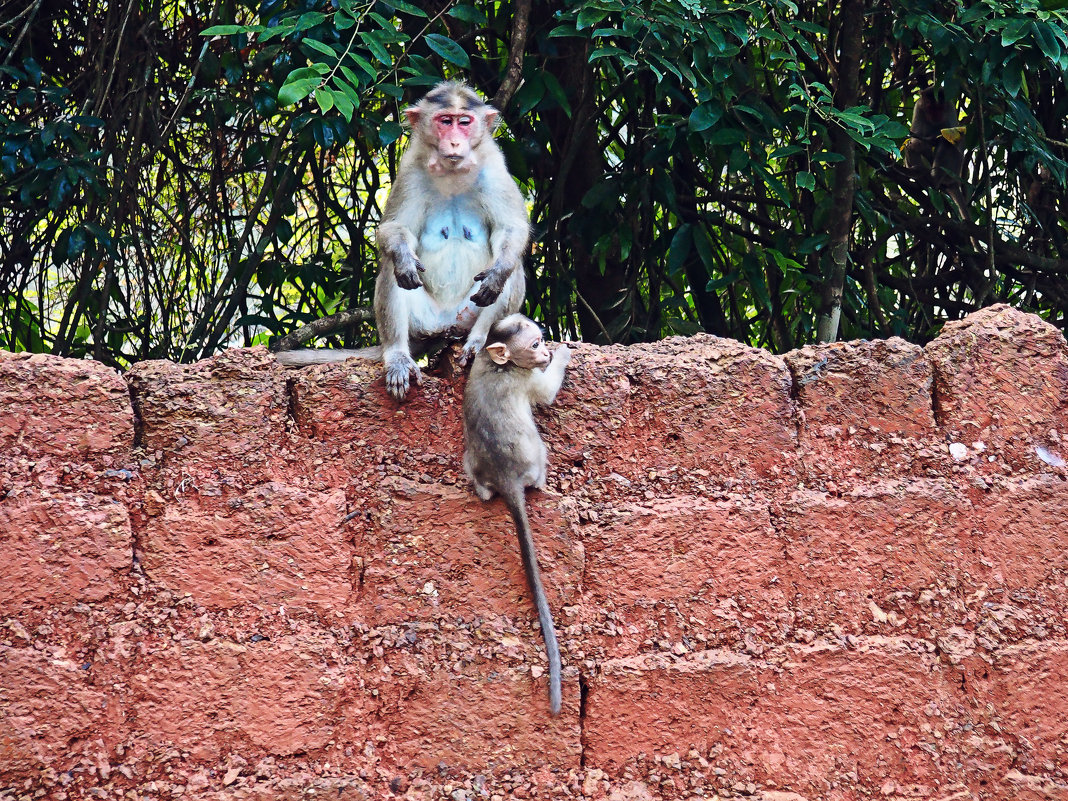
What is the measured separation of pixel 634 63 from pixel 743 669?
2.14 meters

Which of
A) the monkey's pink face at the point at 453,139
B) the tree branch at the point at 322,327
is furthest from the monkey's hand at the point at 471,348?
the tree branch at the point at 322,327

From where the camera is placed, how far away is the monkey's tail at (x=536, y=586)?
3346 millimetres

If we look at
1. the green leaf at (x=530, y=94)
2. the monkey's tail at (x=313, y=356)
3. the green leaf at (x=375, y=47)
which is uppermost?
the green leaf at (x=530, y=94)

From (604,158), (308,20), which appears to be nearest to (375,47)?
(308,20)

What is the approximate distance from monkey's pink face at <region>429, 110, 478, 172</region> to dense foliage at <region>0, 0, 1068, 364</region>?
224 millimetres

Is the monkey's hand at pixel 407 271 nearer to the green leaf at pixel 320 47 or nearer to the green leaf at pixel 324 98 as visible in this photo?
the green leaf at pixel 324 98

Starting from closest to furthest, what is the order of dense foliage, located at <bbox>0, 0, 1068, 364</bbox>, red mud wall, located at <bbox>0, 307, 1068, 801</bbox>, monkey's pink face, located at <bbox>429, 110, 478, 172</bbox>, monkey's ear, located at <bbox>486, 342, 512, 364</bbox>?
red mud wall, located at <bbox>0, 307, 1068, 801</bbox> → monkey's ear, located at <bbox>486, 342, 512, 364</bbox> → monkey's pink face, located at <bbox>429, 110, 478, 172</bbox> → dense foliage, located at <bbox>0, 0, 1068, 364</bbox>

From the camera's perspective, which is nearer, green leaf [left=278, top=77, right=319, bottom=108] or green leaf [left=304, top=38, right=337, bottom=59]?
green leaf [left=278, top=77, right=319, bottom=108]

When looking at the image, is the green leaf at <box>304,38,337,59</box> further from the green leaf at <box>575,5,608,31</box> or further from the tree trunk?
the tree trunk

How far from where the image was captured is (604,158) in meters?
6.05

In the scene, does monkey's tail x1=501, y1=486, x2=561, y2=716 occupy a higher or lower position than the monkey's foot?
lower

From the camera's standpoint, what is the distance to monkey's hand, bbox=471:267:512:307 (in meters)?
4.26

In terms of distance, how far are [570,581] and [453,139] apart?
1854 millimetres

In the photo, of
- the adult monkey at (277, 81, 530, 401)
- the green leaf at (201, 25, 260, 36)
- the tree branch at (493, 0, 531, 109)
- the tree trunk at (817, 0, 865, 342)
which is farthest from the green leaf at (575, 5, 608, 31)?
the tree trunk at (817, 0, 865, 342)
